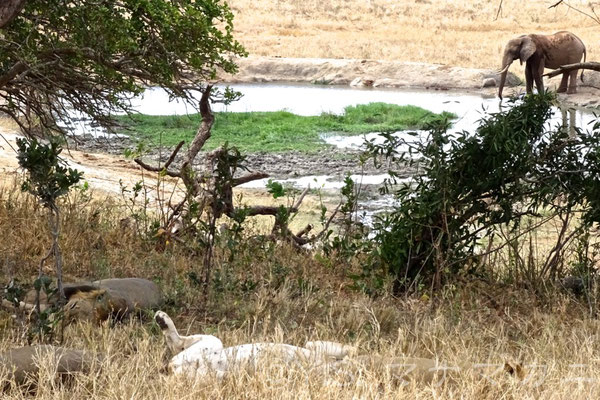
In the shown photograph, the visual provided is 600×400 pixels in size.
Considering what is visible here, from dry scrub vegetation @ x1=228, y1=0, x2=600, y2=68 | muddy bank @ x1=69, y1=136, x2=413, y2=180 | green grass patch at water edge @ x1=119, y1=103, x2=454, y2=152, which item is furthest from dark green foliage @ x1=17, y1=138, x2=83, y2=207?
dry scrub vegetation @ x1=228, y1=0, x2=600, y2=68

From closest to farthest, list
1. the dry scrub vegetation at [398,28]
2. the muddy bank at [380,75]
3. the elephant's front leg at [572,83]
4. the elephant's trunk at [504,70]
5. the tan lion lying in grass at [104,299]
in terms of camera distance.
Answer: the tan lion lying in grass at [104,299] < the elephant's front leg at [572,83] < the elephant's trunk at [504,70] < the muddy bank at [380,75] < the dry scrub vegetation at [398,28]

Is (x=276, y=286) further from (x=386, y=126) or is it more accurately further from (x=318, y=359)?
(x=386, y=126)

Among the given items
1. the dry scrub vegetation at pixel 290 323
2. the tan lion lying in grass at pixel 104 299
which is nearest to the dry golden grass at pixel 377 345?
the dry scrub vegetation at pixel 290 323

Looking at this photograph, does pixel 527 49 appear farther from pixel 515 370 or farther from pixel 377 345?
pixel 515 370

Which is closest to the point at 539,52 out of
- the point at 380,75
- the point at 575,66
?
the point at 380,75

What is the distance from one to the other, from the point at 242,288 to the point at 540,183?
261 cm

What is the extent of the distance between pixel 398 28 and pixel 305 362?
4419 centimetres

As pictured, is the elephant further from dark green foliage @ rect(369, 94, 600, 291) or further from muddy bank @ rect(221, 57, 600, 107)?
dark green foliage @ rect(369, 94, 600, 291)

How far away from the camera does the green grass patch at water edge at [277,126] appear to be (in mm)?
20891

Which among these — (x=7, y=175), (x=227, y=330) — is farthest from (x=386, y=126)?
(x=227, y=330)

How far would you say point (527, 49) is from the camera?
3089cm

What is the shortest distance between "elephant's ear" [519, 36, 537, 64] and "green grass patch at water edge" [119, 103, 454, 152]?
6942 mm

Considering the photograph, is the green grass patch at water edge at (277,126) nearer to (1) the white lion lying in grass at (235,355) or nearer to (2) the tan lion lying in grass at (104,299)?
(2) the tan lion lying in grass at (104,299)

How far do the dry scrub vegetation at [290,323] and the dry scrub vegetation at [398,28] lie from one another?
91.6 ft
